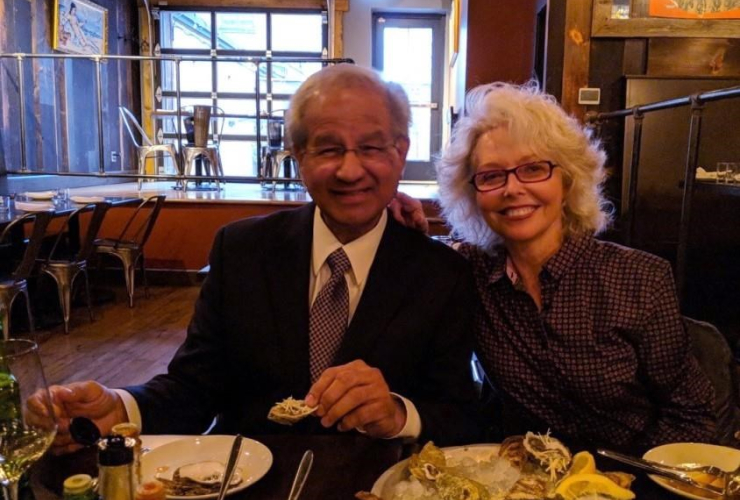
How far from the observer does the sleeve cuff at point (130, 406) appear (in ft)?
3.98

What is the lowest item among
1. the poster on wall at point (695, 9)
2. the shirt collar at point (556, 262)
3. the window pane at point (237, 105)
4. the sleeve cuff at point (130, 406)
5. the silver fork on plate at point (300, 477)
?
the sleeve cuff at point (130, 406)

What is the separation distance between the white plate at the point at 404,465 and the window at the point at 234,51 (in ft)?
30.5

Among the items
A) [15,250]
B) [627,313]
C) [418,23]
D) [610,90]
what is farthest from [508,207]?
[418,23]

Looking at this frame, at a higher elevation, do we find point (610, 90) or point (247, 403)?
point (610, 90)

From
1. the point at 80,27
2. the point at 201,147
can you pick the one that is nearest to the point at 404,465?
the point at 201,147

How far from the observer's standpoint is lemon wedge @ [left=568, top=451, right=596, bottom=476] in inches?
35.6

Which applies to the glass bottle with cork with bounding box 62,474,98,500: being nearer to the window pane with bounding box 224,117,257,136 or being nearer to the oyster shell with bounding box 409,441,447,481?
the oyster shell with bounding box 409,441,447,481

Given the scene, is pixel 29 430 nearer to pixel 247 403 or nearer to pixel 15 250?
pixel 247 403

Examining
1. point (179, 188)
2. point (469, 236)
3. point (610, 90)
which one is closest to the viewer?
point (469, 236)

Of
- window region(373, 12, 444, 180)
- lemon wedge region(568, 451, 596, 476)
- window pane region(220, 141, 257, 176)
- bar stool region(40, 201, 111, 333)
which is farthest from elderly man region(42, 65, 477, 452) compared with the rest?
window pane region(220, 141, 257, 176)

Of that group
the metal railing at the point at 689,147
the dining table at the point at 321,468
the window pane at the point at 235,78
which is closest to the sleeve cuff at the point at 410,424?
the dining table at the point at 321,468

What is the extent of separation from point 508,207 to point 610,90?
333 cm

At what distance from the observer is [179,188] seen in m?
7.39

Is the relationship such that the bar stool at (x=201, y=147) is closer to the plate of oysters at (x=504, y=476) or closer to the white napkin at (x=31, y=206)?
the white napkin at (x=31, y=206)
